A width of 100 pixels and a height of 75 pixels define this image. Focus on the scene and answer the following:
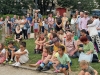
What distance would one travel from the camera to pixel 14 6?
137 ft

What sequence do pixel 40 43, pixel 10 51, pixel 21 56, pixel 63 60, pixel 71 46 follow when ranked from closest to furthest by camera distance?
pixel 63 60 < pixel 21 56 < pixel 71 46 < pixel 10 51 < pixel 40 43

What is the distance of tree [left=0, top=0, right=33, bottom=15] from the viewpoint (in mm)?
40047

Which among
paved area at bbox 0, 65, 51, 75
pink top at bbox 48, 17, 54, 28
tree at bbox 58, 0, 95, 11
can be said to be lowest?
tree at bbox 58, 0, 95, 11

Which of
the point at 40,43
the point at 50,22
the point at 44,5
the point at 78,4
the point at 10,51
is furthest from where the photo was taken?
the point at 78,4

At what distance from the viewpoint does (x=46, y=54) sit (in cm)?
957

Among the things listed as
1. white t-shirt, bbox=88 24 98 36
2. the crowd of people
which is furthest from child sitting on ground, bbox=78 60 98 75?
white t-shirt, bbox=88 24 98 36

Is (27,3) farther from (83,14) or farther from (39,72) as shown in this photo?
(39,72)

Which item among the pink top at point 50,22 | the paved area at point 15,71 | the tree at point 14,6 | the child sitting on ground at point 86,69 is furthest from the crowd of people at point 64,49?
the tree at point 14,6

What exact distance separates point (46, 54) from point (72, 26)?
659 cm

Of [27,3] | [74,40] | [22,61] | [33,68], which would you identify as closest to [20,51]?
[22,61]

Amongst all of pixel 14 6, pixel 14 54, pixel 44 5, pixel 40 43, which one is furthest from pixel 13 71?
pixel 44 5

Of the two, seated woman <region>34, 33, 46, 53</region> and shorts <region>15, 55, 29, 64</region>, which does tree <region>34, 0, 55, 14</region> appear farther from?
shorts <region>15, 55, 29, 64</region>

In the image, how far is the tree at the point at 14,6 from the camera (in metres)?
40.0

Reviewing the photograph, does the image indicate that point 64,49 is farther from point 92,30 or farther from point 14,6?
point 14,6
